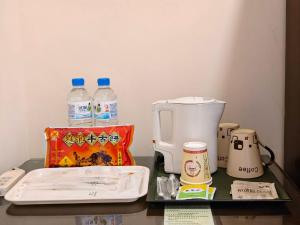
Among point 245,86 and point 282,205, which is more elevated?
point 245,86

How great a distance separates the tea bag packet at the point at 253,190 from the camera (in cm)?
73

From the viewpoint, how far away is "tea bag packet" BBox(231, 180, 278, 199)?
28.6 inches

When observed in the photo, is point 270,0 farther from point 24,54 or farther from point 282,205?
point 24,54

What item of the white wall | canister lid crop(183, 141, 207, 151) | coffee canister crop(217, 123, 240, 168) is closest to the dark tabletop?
canister lid crop(183, 141, 207, 151)

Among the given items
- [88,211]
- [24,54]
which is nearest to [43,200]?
[88,211]

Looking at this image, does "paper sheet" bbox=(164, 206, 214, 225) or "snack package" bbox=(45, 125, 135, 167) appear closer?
"paper sheet" bbox=(164, 206, 214, 225)

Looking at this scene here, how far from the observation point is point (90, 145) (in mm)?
920

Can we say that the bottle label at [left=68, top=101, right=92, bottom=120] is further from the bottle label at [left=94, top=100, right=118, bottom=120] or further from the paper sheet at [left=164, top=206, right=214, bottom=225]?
the paper sheet at [left=164, top=206, right=214, bottom=225]

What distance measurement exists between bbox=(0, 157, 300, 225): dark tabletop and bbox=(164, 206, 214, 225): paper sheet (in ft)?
0.04

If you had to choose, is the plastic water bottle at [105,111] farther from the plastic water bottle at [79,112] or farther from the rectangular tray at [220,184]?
the rectangular tray at [220,184]

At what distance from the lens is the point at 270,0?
3.52 feet

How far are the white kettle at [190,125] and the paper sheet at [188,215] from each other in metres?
0.18

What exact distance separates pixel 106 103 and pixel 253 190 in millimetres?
443

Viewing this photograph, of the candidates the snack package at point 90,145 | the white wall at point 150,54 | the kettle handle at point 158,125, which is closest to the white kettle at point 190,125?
the kettle handle at point 158,125
